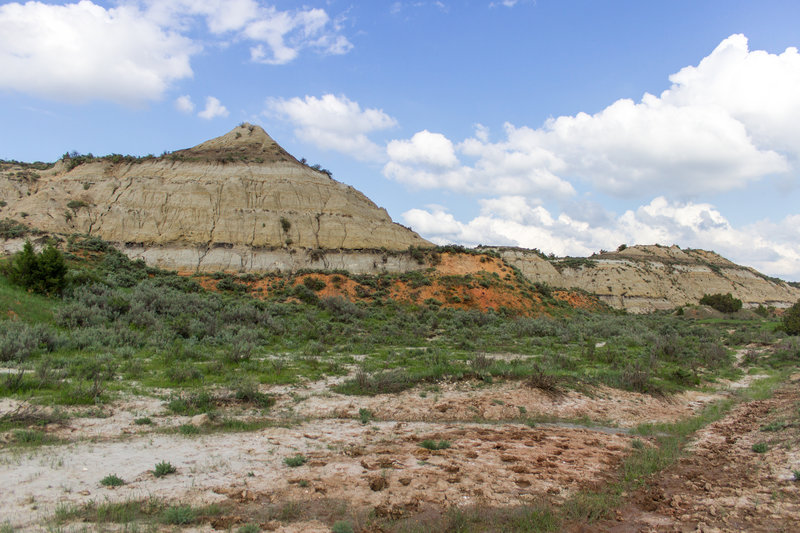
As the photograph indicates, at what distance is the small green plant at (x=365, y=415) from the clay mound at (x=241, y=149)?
4583 cm

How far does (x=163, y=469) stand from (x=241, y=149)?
176 feet

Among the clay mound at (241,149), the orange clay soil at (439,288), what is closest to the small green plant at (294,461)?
the orange clay soil at (439,288)

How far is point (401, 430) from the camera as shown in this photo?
373 inches

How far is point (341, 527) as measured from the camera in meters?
4.96

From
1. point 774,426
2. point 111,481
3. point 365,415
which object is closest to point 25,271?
point 365,415

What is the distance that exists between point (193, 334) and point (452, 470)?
14626 mm

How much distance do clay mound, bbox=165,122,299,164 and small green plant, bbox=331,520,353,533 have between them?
50726 millimetres

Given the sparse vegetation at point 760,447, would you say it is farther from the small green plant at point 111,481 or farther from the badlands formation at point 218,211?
A: the badlands formation at point 218,211

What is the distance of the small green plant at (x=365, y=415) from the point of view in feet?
32.8

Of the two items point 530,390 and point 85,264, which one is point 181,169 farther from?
point 530,390

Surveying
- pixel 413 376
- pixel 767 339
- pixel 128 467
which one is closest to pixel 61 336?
pixel 128 467

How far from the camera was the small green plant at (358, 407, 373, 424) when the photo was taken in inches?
393

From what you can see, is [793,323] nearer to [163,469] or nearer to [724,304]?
[724,304]

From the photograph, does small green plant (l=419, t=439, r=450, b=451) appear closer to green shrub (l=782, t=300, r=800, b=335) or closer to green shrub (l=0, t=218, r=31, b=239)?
green shrub (l=782, t=300, r=800, b=335)
